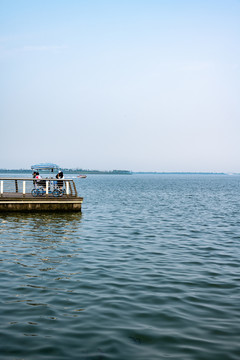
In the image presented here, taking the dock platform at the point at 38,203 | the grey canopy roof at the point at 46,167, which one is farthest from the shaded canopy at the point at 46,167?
the dock platform at the point at 38,203

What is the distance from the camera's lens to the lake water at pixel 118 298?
5582 millimetres

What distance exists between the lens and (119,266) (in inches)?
423

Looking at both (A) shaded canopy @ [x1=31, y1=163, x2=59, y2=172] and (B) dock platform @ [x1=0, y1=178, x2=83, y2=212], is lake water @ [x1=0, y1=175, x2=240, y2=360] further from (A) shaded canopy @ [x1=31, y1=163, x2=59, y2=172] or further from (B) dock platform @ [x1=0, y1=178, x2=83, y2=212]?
(A) shaded canopy @ [x1=31, y1=163, x2=59, y2=172]

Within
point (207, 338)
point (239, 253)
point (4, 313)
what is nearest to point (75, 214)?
point (239, 253)

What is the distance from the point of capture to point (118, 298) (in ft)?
25.6

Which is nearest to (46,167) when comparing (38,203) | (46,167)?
(46,167)

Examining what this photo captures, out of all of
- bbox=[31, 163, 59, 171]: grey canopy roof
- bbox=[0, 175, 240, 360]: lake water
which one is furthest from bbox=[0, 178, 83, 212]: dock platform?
bbox=[0, 175, 240, 360]: lake water

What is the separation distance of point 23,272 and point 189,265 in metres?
5.04

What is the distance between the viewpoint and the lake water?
220 inches

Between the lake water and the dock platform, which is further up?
the dock platform

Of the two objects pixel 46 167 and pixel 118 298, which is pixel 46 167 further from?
pixel 118 298

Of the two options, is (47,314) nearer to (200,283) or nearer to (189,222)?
(200,283)

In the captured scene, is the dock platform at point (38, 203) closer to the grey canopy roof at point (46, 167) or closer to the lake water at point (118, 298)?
the grey canopy roof at point (46, 167)

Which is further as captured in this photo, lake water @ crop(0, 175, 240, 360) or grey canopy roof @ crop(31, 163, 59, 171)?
grey canopy roof @ crop(31, 163, 59, 171)
